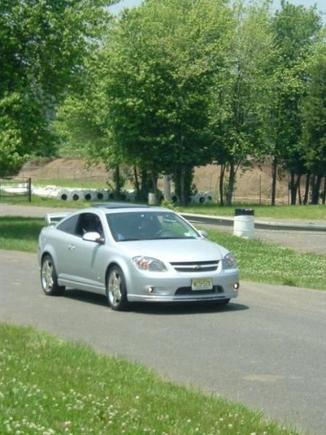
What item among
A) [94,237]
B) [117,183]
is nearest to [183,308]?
[94,237]

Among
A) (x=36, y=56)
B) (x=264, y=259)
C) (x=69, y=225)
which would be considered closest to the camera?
(x=69, y=225)

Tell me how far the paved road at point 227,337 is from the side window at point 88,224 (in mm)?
1111

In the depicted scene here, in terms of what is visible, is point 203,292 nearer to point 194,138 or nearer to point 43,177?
point 194,138

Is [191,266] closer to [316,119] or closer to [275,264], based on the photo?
[275,264]

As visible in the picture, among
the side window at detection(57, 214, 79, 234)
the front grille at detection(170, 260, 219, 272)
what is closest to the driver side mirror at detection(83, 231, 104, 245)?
the side window at detection(57, 214, 79, 234)

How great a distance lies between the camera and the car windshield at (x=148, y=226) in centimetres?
1716

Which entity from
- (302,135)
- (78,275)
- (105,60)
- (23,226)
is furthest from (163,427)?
(302,135)

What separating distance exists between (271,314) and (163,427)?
824 centimetres

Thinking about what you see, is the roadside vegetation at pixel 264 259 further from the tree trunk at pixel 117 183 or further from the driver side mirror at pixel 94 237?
the tree trunk at pixel 117 183

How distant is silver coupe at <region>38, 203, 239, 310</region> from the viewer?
15898 mm

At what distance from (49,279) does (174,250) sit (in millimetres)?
3247

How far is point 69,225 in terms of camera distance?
732 inches

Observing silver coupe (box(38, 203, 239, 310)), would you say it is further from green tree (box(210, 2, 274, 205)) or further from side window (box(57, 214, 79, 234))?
green tree (box(210, 2, 274, 205))

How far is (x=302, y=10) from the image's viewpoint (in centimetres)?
7994
